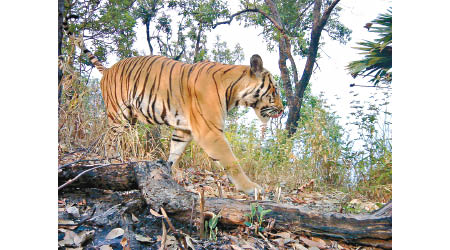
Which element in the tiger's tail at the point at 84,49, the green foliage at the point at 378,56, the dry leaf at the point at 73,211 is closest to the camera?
the dry leaf at the point at 73,211

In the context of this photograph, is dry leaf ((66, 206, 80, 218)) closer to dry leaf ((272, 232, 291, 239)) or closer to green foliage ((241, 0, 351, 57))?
dry leaf ((272, 232, 291, 239))

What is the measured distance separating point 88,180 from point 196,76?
84 cm

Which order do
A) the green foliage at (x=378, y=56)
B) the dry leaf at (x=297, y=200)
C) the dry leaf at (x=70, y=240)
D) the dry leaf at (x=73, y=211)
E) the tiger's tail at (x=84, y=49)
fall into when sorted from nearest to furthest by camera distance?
1. the dry leaf at (x=70, y=240)
2. the dry leaf at (x=73, y=211)
3. the dry leaf at (x=297, y=200)
4. the green foliage at (x=378, y=56)
5. the tiger's tail at (x=84, y=49)

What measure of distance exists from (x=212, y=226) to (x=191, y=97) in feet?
2.90

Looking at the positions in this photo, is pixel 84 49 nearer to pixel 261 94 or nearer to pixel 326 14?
pixel 261 94

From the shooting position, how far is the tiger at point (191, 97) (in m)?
1.83

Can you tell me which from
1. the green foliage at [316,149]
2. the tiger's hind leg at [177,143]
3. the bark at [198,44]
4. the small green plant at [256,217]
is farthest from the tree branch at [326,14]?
the small green plant at [256,217]

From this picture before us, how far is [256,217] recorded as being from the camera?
4.28 ft

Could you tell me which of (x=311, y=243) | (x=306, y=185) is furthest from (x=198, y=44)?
(x=311, y=243)

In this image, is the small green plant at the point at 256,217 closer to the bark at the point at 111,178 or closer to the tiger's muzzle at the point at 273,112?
the bark at the point at 111,178

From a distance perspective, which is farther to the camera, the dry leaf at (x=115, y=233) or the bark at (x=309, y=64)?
the bark at (x=309, y=64)

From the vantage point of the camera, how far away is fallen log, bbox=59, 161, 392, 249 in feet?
4.10
